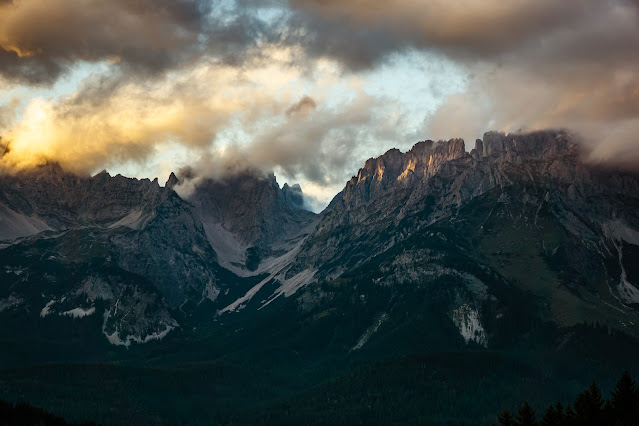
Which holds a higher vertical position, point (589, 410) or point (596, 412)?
point (589, 410)

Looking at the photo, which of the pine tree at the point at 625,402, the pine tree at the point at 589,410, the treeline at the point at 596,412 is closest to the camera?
the pine tree at the point at 625,402

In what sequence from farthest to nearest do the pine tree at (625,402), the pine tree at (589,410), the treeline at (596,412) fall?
the pine tree at (589,410) → the treeline at (596,412) → the pine tree at (625,402)

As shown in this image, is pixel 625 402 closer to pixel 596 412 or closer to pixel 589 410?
pixel 596 412

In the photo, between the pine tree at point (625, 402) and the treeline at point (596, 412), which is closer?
the pine tree at point (625, 402)

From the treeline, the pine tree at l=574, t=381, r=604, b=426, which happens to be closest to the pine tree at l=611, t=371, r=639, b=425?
the treeline

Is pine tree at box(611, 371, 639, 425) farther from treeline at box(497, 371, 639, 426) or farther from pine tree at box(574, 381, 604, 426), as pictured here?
pine tree at box(574, 381, 604, 426)

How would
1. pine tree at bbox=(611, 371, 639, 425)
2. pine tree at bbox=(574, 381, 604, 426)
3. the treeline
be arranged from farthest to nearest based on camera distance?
1. pine tree at bbox=(574, 381, 604, 426)
2. the treeline
3. pine tree at bbox=(611, 371, 639, 425)

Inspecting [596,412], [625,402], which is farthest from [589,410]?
[625,402]

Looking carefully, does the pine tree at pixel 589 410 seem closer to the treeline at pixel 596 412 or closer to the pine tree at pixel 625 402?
the treeline at pixel 596 412

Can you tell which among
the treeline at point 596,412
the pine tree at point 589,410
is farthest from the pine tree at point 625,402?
the pine tree at point 589,410

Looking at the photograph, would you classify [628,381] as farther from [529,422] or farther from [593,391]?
[529,422]

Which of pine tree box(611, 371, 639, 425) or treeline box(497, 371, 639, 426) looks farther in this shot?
treeline box(497, 371, 639, 426)

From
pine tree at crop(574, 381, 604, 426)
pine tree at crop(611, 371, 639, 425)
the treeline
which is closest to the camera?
pine tree at crop(611, 371, 639, 425)

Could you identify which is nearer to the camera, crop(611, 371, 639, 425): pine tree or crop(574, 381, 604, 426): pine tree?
crop(611, 371, 639, 425): pine tree
